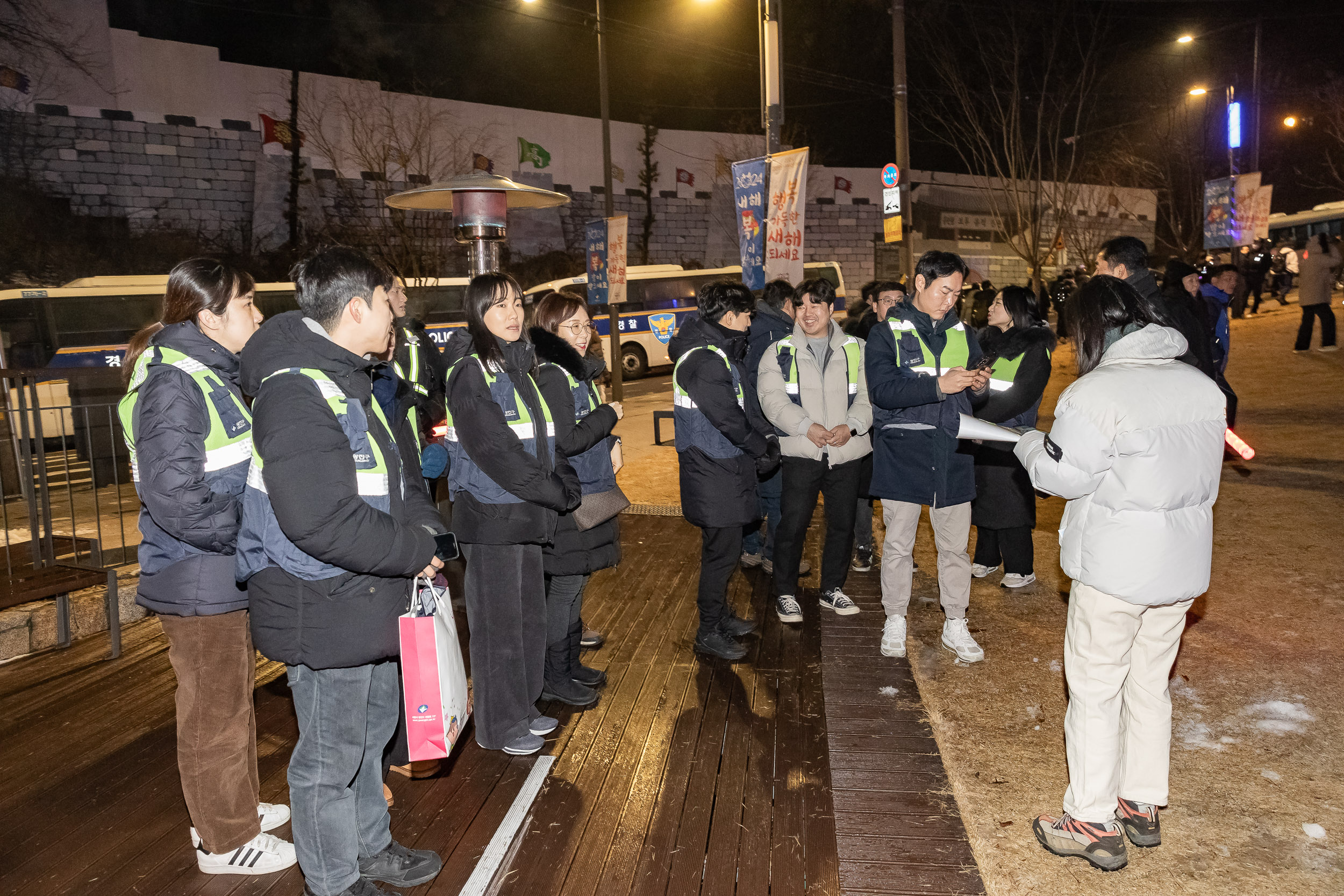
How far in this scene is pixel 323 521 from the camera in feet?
7.28

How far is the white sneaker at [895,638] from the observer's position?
15.0 feet

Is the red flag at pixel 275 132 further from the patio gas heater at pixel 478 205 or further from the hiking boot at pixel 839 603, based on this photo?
the hiking boot at pixel 839 603

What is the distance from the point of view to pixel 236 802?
2.92 m

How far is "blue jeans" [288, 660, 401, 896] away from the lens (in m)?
2.47

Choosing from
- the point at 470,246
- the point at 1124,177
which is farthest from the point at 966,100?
the point at 470,246

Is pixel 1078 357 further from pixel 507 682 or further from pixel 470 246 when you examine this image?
pixel 470 246

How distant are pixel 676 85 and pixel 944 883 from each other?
31.5 meters

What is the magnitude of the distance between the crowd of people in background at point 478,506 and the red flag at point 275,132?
19.9m

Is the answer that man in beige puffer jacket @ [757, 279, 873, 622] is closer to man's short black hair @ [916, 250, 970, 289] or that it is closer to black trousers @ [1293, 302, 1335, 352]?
man's short black hair @ [916, 250, 970, 289]

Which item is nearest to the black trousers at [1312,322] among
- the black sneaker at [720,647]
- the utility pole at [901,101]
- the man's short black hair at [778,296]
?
the utility pole at [901,101]

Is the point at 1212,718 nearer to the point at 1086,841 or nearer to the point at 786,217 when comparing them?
the point at 1086,841

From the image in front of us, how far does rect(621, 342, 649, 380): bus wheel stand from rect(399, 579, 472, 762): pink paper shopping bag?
20684 millimetres

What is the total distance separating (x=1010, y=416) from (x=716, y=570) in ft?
6.16

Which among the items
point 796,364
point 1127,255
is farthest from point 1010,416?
point 796,364
